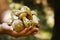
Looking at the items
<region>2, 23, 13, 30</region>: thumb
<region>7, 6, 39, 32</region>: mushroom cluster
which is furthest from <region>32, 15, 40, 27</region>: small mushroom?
<region>2, 23, 13, 30</region>: thumb

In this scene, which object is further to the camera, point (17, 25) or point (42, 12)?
point (42, 12)

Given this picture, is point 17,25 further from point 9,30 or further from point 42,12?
point 42,12

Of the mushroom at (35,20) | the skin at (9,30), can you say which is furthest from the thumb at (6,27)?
the mushroom at (35,20)

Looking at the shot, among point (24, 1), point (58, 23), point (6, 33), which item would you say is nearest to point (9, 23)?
point (6, 33)

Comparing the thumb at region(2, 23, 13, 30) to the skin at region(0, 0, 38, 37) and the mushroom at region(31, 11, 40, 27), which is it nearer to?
the skin at region(0, 0, 38, 37)

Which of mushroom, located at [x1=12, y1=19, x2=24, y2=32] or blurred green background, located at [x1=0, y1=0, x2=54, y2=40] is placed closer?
mushroom, located at [x1=12, y1=19, x2=24, y2=32]

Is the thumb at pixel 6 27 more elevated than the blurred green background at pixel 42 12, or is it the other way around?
the blurred green background at pixel 42 12

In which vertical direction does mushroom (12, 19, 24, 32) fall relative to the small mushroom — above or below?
below

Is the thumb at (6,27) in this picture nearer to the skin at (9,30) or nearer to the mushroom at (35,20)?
the skin at (9,30)

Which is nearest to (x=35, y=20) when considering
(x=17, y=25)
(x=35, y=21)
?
(x=35, y=21)
